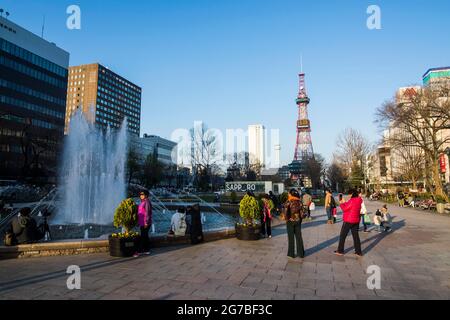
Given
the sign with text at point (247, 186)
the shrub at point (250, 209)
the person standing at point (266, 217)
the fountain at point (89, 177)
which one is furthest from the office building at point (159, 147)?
the shrub at point (250, 209)

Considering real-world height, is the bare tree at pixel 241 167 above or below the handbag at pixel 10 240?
above

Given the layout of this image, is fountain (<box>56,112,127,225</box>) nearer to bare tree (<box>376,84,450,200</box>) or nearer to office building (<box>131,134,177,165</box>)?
bare tree (<box>376,84,450,200</box>)

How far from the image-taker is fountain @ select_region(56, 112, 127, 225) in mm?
18000

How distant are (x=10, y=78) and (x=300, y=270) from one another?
7145cm

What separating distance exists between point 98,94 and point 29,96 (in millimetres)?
67213

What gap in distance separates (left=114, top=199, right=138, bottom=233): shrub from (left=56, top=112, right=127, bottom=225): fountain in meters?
9.39

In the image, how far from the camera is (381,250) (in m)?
9.48

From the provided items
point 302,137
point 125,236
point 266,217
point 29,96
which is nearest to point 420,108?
point 266,217

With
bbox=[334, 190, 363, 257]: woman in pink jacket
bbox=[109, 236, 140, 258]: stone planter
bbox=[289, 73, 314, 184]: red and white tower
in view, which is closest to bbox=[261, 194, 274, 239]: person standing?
bbox=[334, 190, 363, 257]: woman in pink jacket

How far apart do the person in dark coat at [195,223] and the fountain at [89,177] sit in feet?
28.1

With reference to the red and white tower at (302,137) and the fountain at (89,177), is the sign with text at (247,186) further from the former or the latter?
the red and white tower at (302,137)

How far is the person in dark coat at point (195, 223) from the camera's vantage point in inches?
395

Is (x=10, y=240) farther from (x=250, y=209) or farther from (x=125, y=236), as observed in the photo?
(x=250, y=209)

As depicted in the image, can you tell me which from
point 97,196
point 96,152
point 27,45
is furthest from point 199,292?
point 27,45
